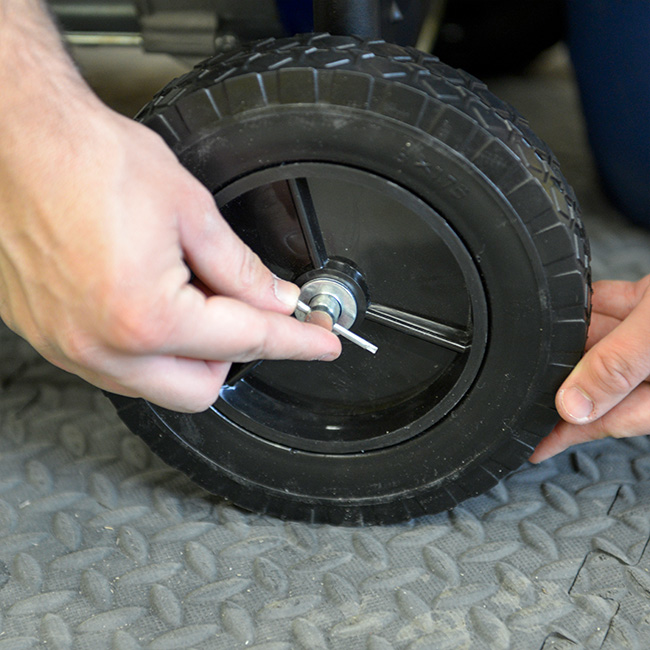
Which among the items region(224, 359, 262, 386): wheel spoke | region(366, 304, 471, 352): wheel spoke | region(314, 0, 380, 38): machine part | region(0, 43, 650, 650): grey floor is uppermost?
region(314, 0, 380, 38): machine part

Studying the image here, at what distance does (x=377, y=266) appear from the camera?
0.94 meters

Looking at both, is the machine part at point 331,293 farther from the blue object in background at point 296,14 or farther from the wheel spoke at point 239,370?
the blue object in background at point 296,14

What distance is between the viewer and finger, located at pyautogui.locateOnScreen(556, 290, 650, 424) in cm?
87

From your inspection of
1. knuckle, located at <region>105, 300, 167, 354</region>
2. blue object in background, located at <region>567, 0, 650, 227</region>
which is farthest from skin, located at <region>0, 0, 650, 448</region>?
blue object in background, located at <region>567, 0, 650, 227</region>

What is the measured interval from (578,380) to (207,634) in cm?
54

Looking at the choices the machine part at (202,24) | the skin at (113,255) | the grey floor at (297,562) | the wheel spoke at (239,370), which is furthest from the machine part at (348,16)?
the grey floor at (297,562)

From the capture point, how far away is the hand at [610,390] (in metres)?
0.87

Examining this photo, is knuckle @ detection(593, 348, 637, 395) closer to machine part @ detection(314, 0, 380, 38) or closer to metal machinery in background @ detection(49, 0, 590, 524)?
metal machinery in background @ detection(49, 0, 590, 524)

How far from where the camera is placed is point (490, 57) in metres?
2.27

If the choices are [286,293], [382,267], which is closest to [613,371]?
[382,267]

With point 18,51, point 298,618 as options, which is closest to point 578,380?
point 298,618

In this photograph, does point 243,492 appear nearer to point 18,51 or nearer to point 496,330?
point 496,330

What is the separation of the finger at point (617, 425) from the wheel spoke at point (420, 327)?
20 centimetres

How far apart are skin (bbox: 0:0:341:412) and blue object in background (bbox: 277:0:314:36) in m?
0.64
